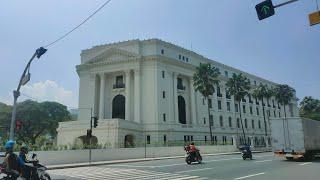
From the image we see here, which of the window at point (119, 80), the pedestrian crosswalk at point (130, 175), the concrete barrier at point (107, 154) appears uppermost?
the window at point (119, 80)

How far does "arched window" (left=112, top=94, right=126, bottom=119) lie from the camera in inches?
2239

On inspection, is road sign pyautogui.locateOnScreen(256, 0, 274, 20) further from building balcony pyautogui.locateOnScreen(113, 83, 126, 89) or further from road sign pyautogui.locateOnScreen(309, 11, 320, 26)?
building balcony pyautogui.locateOnScreen(113, 83, 126, 89)

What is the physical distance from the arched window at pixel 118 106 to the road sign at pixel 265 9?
4689 cm

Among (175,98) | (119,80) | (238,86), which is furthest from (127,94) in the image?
(238,86)

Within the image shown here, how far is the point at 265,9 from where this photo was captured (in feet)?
37.0

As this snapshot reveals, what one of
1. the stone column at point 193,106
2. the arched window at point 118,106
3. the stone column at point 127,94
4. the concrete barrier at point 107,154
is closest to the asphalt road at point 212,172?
the concrete barrier at point 107,154

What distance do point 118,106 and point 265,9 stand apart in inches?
1887

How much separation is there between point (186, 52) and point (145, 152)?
2811 centimetres

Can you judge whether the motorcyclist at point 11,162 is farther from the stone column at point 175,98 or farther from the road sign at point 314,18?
the stone column at point 175,98

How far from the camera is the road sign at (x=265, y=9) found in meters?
11.2

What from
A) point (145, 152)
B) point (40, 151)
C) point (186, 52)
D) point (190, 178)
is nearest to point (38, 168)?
point (190, 178)

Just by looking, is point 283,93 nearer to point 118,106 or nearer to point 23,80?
point 118,106

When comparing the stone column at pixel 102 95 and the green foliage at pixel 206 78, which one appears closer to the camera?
the green foliage at pixel 206 78

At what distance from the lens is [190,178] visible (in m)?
14.5
